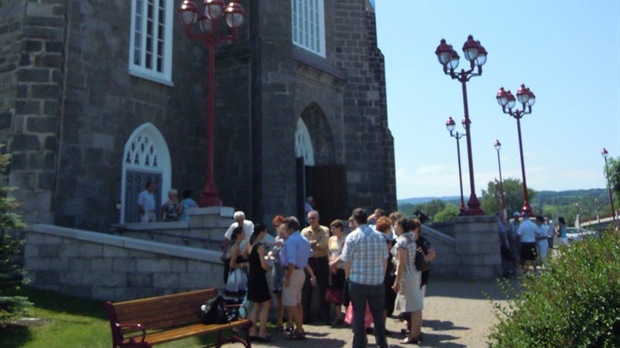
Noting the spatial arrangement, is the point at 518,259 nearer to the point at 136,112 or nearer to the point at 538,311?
the point at 136,112

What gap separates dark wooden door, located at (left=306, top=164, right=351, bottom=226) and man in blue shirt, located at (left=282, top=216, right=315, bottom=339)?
393 inches

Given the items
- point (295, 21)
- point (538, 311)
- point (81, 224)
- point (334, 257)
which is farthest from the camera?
point (295, 21)

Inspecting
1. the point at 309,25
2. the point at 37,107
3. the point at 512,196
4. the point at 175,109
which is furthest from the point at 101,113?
the point at 512,196

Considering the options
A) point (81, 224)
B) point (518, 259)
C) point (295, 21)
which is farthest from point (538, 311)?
point (295, 21)

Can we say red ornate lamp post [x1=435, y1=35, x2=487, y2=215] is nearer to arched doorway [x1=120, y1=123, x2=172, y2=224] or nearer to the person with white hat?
the person with white hat

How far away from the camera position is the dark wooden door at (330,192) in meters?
18.0

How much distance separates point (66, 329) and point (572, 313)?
6758 millimetres

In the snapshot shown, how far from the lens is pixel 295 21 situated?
18609 millimetres

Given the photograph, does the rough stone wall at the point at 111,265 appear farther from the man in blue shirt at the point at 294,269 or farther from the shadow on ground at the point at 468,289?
the shadow on ground at the point at 468,289

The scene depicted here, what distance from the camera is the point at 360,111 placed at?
2080cm

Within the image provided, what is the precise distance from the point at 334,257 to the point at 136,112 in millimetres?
8355

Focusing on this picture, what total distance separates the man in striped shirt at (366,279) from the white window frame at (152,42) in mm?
10099

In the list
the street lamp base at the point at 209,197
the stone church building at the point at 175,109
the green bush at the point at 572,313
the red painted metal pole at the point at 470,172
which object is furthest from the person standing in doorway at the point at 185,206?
the green bush at the point at 572,313

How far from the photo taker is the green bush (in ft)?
15.1
